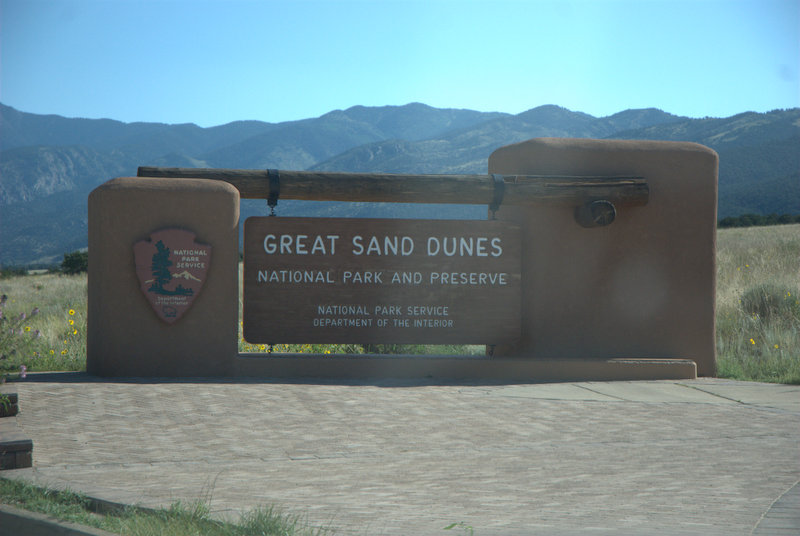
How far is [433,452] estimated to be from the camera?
6188 mm

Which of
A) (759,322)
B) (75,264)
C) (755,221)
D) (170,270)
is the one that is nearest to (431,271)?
(170,270)

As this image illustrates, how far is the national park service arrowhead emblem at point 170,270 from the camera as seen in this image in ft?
31.1

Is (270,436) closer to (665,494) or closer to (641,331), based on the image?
(665,494)

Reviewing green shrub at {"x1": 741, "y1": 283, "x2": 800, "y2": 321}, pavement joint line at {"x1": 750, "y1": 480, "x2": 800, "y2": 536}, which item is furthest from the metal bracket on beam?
green shrub at {"x1": 741, "y1": 283, "x2": 800, "y2": 321}

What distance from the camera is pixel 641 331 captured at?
10500 millimetres

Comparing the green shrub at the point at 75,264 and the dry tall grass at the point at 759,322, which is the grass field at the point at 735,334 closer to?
the dry tall grass at the point at 759,322

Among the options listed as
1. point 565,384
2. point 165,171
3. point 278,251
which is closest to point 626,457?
point 565,384

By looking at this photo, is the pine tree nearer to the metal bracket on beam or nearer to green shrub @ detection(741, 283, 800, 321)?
the metal bracket on beam

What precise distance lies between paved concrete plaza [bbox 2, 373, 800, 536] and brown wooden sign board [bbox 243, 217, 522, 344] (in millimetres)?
1068

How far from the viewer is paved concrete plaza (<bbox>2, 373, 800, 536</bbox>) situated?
4.60 m

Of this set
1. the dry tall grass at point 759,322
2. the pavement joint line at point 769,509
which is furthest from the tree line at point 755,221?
the pavement joint line at point 769,509

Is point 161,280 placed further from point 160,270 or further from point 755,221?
point 755,221

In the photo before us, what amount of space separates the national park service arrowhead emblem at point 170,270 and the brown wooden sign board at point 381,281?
→ 66 centimetres

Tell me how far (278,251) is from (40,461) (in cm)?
477
